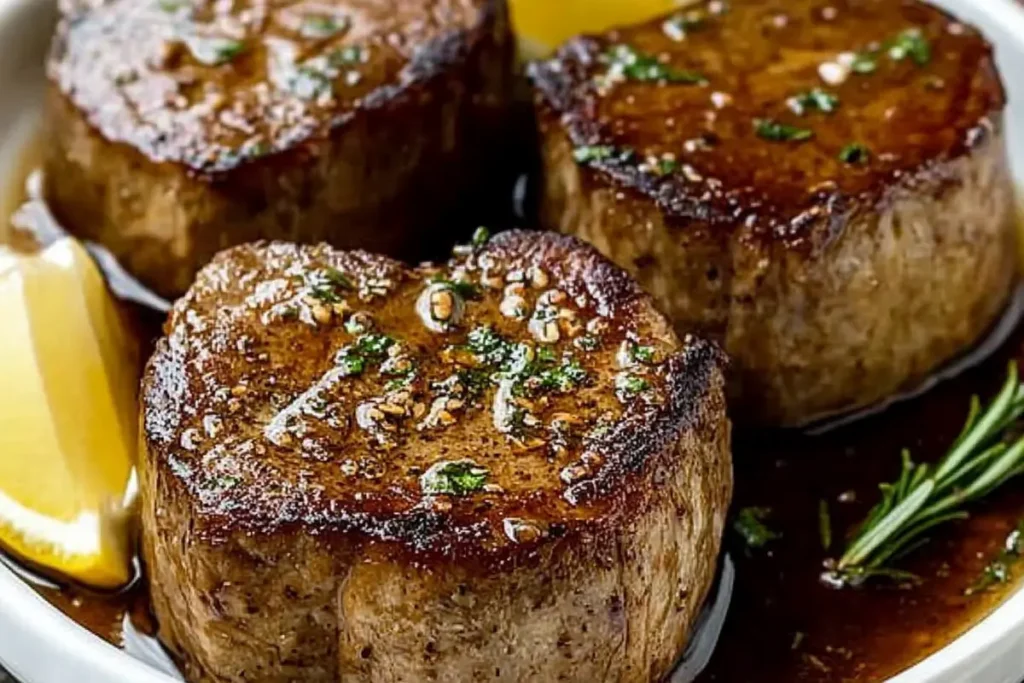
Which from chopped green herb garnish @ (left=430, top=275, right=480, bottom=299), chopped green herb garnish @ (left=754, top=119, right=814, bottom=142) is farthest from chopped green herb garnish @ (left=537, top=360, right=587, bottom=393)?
chopped green herb garnish @ (left=754, top=119, right=814, bottom=142)

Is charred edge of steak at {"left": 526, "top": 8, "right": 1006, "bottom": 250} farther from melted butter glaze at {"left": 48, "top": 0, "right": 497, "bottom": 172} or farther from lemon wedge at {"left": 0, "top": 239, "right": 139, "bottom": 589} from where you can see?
lemon wedge at {"left": 0, "top": 239, "right": 139, "bottom": 589}

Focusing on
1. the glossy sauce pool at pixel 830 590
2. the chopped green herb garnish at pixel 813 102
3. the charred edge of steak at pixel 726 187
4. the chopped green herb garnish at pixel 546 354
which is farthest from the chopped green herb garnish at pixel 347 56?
the glossy sauce pool at pixel 830 590

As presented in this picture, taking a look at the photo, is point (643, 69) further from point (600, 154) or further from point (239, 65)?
point (239, 65)

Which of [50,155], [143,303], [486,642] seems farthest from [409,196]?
[486,642]

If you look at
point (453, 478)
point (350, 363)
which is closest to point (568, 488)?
point (453, 478)

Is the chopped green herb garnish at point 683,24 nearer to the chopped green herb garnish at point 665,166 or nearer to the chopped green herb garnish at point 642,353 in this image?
the chopped green herb garnish at point 665,166
